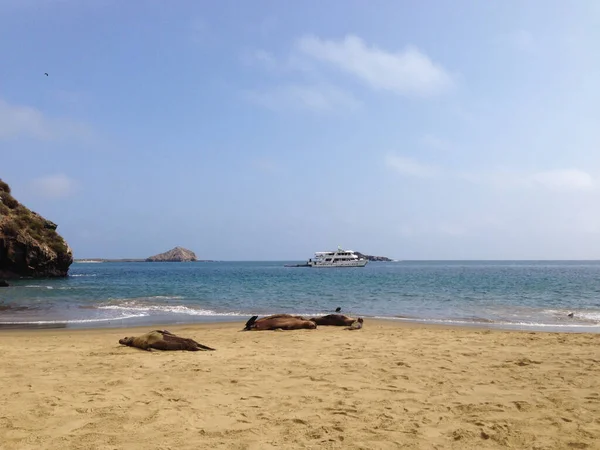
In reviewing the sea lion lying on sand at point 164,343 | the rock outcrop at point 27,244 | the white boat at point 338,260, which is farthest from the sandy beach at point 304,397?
the white boat at point 338,260

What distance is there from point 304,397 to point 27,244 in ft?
193

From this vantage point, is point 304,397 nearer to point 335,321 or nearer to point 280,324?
point 280,324

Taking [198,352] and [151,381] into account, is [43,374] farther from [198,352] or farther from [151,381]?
[198,352]

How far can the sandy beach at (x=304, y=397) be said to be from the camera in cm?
485

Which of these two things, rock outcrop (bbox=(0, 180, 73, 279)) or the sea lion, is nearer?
the sea lion

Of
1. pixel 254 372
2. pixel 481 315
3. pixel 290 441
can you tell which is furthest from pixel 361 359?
pixel 481 315

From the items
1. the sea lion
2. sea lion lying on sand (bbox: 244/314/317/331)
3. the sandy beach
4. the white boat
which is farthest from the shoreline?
the white boat

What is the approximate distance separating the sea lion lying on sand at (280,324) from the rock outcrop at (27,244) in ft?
166

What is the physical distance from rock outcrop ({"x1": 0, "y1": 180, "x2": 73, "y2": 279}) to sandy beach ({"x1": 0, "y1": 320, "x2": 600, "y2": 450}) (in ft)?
168

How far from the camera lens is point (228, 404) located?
5980 millimetres

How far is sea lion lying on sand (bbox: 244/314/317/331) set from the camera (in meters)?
14.4

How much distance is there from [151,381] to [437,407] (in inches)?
169

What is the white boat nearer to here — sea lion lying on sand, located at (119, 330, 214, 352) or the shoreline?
the shoreline

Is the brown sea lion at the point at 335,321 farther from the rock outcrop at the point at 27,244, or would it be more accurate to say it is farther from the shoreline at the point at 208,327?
the rock outcrop at the point at 27,244
